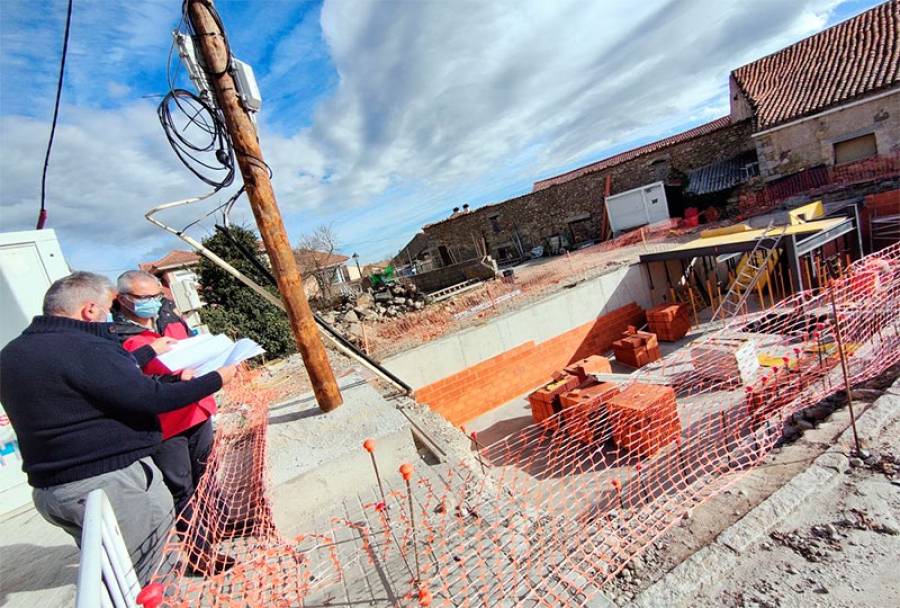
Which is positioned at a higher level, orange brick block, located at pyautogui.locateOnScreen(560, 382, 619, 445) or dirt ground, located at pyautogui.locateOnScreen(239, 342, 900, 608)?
dirt ground, located at pyautogui.locateOnScreen(239, 342, 900, 608)

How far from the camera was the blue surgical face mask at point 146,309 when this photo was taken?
9.52 feet

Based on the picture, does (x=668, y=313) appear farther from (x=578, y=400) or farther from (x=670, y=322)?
(x=578, y=400)

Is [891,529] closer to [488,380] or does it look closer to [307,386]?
[307,386]

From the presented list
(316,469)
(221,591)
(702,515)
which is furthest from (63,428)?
(702,515)

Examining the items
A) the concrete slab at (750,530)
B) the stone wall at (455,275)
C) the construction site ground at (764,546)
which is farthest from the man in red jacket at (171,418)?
the stone wall at (455,275)

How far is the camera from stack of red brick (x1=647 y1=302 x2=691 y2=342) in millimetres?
10375

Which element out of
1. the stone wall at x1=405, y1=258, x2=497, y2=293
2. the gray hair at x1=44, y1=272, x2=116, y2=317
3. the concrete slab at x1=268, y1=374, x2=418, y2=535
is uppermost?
the gray hair at x1=44, y1=272, x2=116, y2=317

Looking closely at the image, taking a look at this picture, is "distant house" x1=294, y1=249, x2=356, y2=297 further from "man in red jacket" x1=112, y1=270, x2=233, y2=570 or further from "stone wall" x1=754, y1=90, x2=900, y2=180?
"stone wall" x1=754, y1=90, x2=900, y2=180

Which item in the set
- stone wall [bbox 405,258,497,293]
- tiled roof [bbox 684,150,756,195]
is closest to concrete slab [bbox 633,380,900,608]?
stone wall [bbox 405,258,497,293]

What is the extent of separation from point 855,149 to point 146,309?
20.3 meters

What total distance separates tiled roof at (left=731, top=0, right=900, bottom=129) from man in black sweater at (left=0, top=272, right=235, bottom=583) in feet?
65.7

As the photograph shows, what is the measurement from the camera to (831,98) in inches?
558

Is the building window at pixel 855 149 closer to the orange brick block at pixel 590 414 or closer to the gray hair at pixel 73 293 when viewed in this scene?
the orange brick block at pixel 590 414

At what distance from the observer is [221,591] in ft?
7.09
